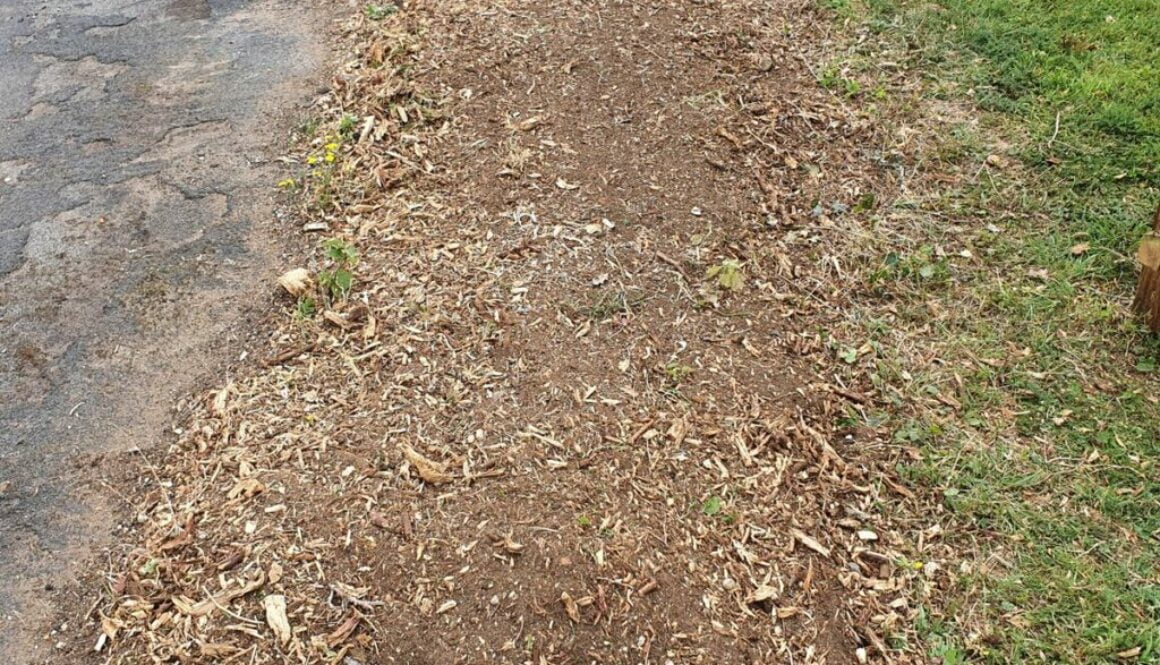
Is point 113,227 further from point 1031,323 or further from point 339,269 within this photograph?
point 1031,323

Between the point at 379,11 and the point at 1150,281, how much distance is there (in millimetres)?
3810

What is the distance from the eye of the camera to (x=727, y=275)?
10.5 ft

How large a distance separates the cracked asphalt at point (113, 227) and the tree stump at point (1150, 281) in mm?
3193

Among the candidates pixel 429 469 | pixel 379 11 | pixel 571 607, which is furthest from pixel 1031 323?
pixel 379 11

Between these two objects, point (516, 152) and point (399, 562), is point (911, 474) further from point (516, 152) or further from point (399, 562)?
point (516, 152)

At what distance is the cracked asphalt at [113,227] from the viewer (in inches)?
109

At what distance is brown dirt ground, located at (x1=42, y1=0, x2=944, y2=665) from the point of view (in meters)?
2.34

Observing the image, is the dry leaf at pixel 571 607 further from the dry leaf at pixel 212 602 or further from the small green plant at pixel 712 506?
the dry leaf at pixel 212 602

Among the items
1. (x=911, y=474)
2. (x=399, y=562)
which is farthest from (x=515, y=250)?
(x=911, y=474)

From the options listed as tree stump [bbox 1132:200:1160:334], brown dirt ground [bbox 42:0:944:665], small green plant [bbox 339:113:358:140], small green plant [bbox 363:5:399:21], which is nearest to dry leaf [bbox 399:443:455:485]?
brown dirt ground [bbox 42:0:944:665]

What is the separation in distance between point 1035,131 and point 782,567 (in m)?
2.54

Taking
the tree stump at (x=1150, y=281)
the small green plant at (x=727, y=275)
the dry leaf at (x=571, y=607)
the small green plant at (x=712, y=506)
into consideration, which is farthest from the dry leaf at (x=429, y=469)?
the tree stump at (x=1150, y=281)

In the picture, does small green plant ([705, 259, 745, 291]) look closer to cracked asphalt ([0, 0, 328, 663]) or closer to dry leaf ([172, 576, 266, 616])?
cracked asphalt ([0, 0, 328, 663])

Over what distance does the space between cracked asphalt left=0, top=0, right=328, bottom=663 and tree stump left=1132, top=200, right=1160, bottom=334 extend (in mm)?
3193
